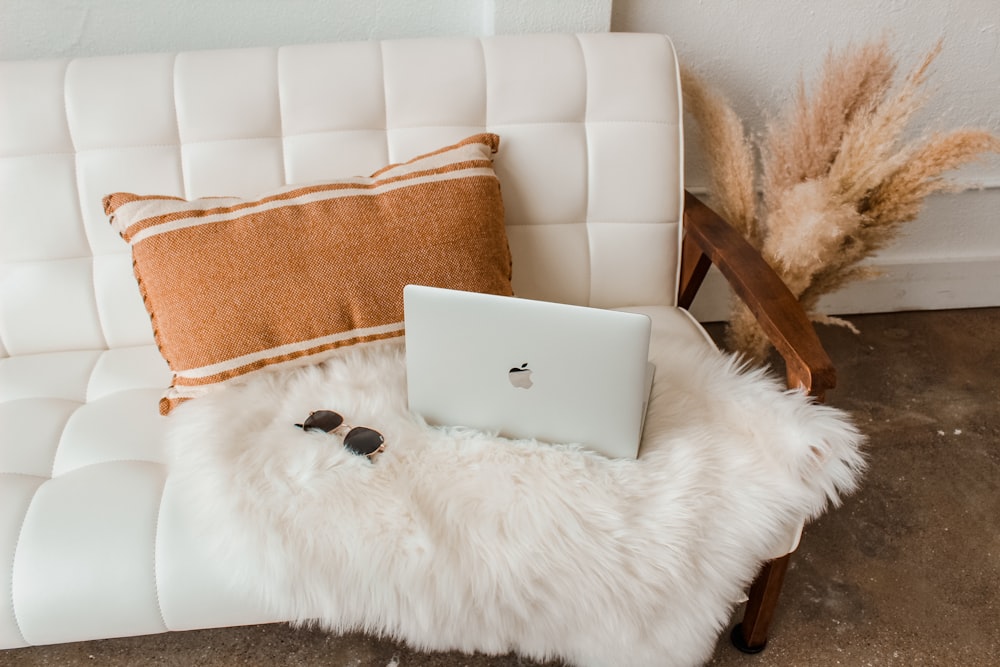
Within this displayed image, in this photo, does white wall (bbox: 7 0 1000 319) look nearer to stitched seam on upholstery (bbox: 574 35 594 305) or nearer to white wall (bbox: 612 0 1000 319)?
white wall (bbox: 612 0 1000 319)

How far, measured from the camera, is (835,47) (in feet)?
5.73

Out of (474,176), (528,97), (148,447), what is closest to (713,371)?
(474,176)

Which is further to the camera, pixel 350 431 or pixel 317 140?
pixel 317 140

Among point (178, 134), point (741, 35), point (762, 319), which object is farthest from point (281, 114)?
point (741, 35)

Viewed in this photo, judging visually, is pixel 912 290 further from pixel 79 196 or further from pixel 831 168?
pixel 79 196

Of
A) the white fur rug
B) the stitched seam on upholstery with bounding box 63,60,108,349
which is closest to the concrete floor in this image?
the white fur rug

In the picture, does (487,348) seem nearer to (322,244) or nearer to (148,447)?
(322,244)

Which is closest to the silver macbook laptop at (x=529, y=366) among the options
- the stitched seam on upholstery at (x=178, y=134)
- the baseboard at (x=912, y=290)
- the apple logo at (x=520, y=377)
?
the apple logo at (x=520, y=377)

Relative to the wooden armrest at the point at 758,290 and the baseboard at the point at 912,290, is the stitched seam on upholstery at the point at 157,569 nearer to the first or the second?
the wooden armrest at the point at 758,290

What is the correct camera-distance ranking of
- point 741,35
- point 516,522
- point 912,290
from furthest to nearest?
point 912,290
point 741,35
point 516,522

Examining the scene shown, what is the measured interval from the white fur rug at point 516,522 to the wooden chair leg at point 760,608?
13 centimetres

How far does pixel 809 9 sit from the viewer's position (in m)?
1.70

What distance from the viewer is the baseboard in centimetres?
207

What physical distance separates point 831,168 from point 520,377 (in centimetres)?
88
